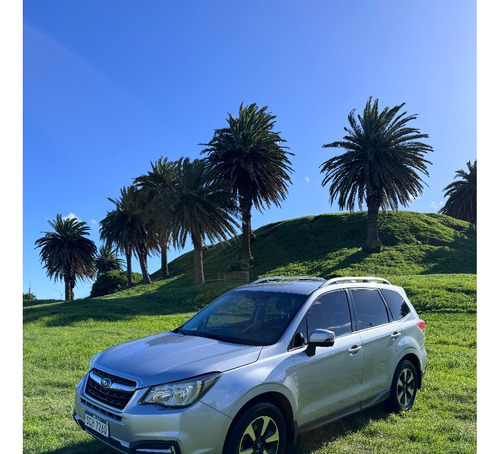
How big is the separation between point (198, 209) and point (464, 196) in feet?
122

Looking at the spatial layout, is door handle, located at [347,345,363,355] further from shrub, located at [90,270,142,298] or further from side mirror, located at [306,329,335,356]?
shrub, located at [90,270,142,298]

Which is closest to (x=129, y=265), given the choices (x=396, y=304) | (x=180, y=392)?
(x=396, y=304)

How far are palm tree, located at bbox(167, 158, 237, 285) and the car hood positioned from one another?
23513 mm

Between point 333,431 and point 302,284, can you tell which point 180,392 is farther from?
point 333,431

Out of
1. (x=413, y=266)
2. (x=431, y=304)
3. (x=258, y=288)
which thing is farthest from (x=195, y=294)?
(x=258, y=288)

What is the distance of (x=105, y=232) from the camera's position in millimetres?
39250

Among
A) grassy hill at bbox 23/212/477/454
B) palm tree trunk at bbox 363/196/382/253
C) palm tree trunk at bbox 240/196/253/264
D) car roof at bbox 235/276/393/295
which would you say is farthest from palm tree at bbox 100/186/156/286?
car roof at bbox 235/276/393/295

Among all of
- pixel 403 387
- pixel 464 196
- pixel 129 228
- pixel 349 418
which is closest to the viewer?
pixel 349 418

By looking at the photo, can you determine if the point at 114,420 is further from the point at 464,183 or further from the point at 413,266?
the point at 464,183

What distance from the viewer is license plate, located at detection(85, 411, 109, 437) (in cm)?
362

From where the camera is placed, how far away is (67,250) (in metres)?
42.0

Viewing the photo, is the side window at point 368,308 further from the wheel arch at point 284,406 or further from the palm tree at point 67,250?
the palm tree at point 67,250

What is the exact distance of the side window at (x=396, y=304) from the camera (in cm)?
588

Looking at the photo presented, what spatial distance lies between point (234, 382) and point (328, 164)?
32336mm
